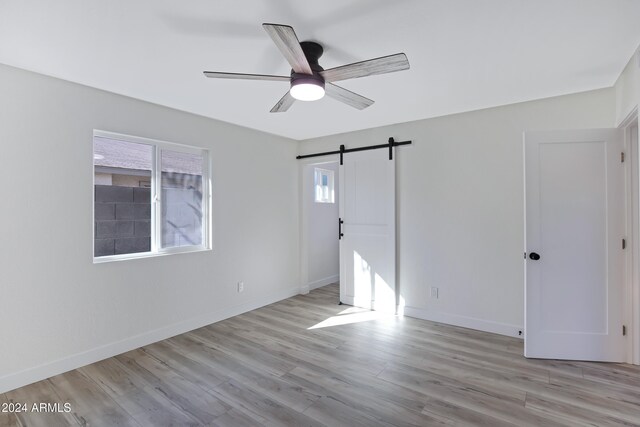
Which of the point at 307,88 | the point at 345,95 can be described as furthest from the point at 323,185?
the point at 307,88

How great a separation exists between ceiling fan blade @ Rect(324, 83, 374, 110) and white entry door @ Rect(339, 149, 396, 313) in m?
1.65

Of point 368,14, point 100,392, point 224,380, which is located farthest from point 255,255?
point 368,14

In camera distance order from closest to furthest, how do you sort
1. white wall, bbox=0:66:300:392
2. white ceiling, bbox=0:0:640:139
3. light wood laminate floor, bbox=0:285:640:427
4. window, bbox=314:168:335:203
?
1. white ceiling, bbox=0:0:640:139
2. light wood laminate floor, bbox=0:285:640:427
3. white wall, bbox=0:66:300:392
4. window, bbox=314:168:335:203

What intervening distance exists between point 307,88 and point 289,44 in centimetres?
42

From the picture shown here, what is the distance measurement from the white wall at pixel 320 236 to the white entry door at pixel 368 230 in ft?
2.56

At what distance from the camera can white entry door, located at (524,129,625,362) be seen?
2.69 meters

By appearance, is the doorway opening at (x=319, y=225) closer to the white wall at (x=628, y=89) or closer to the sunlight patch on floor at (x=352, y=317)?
the sunlight patch on floor at (x=352, y=317)

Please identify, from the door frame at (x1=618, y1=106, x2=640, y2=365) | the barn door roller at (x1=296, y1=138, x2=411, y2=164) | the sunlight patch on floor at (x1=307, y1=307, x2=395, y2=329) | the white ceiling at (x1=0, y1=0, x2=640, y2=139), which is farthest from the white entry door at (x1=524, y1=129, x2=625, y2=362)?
the sunlight patch on floor at (x1=307, y1=307, x2=395, y2=329)

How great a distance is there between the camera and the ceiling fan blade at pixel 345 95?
2.31 metres

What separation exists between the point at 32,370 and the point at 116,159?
186 centimetres

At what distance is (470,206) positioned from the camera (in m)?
3.55

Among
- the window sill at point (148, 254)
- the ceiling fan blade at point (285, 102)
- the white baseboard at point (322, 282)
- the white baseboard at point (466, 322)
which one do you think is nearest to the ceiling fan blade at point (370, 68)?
the ceiling fan blade at point (285, 102)

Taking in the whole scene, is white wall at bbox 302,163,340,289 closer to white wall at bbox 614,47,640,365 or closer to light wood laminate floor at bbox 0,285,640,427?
light wood laminate floor at bbox 0,285,640,427

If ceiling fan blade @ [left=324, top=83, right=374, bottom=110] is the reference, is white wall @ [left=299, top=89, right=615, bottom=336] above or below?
below
